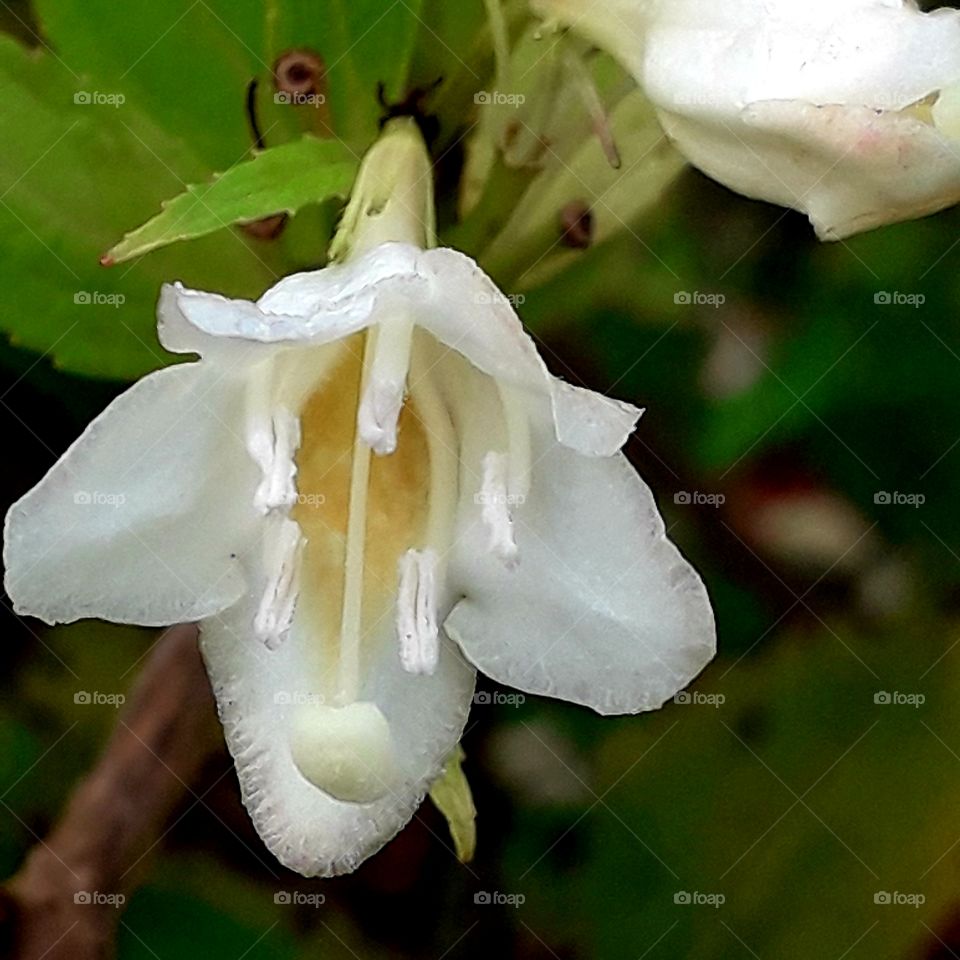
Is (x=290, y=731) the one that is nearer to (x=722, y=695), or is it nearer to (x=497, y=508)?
(x=497, y=508)

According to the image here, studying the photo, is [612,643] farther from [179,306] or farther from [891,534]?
[891,534]

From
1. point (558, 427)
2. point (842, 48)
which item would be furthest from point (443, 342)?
point (842, 48)

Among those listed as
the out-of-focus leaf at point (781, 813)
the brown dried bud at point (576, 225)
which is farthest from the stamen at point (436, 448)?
the out-of-focus leaf at point (781, 813)

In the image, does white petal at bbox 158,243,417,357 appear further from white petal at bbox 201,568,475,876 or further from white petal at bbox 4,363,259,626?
white petal at bbox 201,568,475,876

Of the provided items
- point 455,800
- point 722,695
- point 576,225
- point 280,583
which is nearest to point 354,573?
point 280,583

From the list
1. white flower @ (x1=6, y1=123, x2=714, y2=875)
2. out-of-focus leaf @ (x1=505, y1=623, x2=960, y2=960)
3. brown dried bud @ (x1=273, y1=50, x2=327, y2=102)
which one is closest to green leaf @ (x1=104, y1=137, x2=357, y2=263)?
white flower @ (x1=6, y1=123, x2=714, y2=875)

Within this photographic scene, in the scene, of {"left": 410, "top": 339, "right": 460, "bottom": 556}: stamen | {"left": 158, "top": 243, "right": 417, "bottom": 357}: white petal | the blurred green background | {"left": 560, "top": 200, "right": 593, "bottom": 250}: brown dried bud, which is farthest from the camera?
the blurred green background
